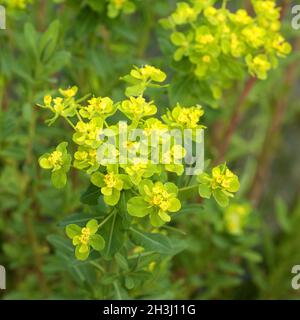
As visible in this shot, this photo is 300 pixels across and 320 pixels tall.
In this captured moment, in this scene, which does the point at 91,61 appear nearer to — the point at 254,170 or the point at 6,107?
the point at 6,107

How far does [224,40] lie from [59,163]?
1.48 ft

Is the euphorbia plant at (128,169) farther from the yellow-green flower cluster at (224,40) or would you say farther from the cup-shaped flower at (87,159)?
the yellow-green flower cluster at (224,40)

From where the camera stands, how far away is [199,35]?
1.29 m

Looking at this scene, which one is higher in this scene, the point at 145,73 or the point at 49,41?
the point at 49,41

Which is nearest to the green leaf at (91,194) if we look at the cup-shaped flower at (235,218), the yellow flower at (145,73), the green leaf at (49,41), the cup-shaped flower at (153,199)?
the cup-shaped flower at (153,199)

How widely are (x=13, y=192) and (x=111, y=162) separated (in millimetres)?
713

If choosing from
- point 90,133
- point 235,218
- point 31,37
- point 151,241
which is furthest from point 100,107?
point 235,218

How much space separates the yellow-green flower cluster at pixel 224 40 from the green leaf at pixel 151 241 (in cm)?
36

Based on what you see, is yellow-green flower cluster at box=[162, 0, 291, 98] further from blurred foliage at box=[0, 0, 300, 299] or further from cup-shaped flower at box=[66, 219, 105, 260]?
cup-shaped flower at box=[66, 219, 105, 260]

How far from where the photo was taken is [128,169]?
1017 mm

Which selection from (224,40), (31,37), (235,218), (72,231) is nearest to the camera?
(72,231)

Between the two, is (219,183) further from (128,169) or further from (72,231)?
(72,231)

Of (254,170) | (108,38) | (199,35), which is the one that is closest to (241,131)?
(254,170)

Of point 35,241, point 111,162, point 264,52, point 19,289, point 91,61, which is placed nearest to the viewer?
point 111,162
